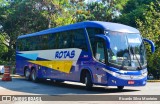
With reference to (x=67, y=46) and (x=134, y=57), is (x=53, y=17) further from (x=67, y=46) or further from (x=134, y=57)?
(x=134, y=57)

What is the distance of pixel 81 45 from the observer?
1866 cm

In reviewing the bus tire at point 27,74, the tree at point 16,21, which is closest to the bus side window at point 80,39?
the bus tire at point 27,74

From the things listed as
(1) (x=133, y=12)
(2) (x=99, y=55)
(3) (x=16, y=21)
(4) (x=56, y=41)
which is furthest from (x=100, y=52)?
(3) (x=16, y=21)

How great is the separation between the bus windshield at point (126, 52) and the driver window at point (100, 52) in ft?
1.46

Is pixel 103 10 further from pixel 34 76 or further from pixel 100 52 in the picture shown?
pixel 100 52

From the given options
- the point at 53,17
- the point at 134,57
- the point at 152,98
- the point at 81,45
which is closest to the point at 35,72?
the point at 81,45

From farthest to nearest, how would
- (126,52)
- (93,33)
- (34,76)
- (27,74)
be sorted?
1. (27,74)
2. (34,76)
3. (93,33)
4. (126,52)

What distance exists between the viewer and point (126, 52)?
55.7 feet

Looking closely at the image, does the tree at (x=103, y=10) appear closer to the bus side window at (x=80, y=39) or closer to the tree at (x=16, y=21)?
the tree at (x=16, y=21)

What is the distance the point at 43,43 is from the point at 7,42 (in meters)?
32.7

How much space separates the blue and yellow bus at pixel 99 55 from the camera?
54.5 ft

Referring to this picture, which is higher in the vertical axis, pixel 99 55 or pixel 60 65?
pixel 99 55

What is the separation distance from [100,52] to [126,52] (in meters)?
1.28

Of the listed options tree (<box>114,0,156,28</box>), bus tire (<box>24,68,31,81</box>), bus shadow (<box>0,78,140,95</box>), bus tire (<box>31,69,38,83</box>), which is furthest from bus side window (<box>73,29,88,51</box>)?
tree (<box>114,0,156,28</box>)
